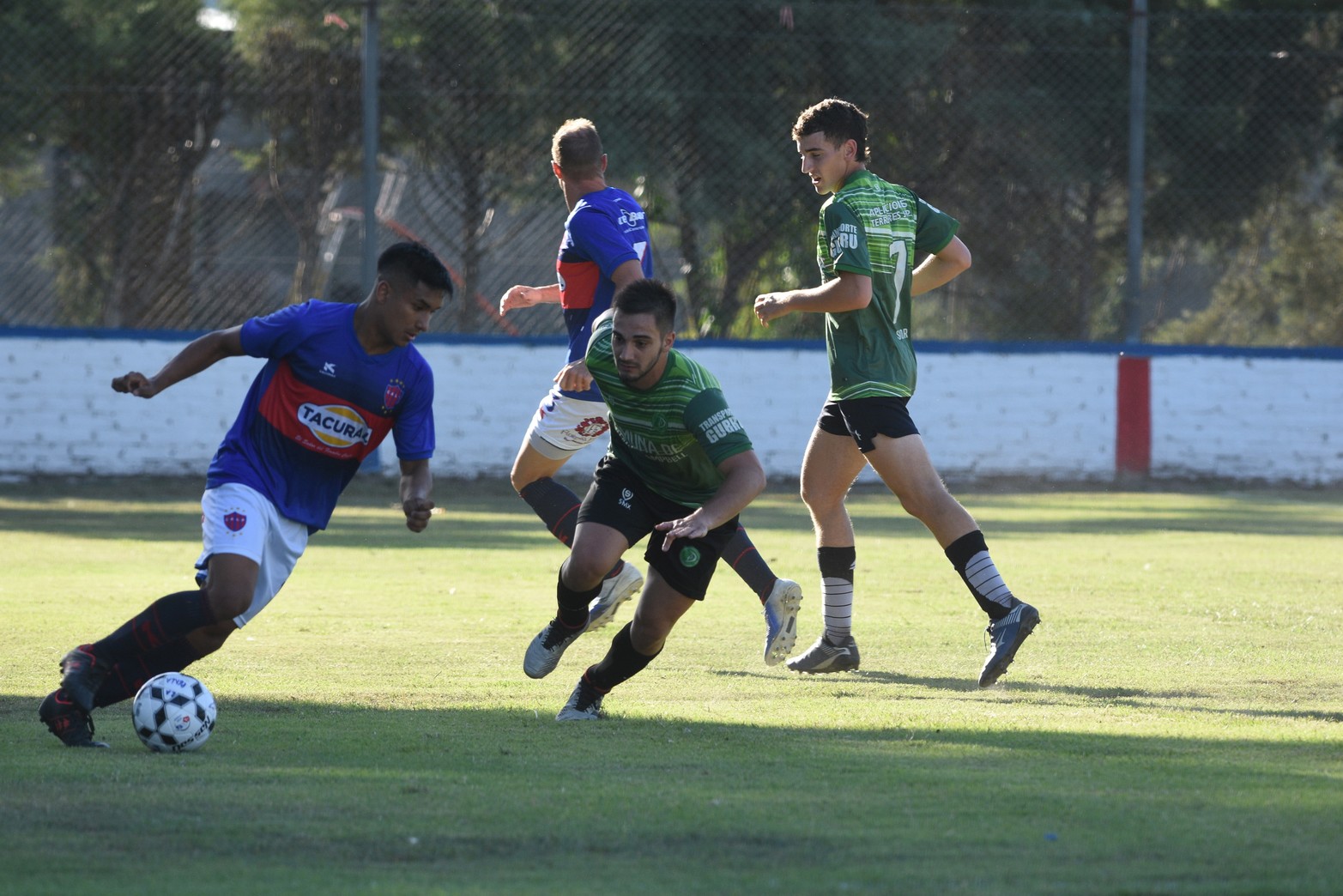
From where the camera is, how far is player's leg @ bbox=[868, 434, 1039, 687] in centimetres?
629

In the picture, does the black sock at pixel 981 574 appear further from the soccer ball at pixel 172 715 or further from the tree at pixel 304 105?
the tree at pixel 304 105

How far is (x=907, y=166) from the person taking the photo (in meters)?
17.4

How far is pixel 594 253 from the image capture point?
23.7 feet

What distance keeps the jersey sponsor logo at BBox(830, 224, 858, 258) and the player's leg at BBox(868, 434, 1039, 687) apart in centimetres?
72

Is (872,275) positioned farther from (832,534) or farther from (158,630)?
(158,630)

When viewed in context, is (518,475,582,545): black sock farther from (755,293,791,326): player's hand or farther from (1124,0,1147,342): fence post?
(1124,0,1147,342): fence post

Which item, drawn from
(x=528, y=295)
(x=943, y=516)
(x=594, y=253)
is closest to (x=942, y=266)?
(x=943, y=516)

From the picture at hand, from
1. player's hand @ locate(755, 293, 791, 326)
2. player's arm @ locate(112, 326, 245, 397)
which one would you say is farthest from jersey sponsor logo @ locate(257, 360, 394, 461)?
player's hand @ locate(755, 293, 791, 326)

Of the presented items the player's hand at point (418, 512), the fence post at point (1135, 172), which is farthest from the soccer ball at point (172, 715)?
the fence post at point (1135, 172)

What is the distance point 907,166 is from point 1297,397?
4.66 m

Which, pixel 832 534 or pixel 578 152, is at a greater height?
pixel 578 152

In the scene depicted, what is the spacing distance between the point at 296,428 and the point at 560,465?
79.8 inches

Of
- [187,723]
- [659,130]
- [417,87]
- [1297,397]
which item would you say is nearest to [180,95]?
[417,87]

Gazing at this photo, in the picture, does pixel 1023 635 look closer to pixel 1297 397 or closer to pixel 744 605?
pixel 744 605
